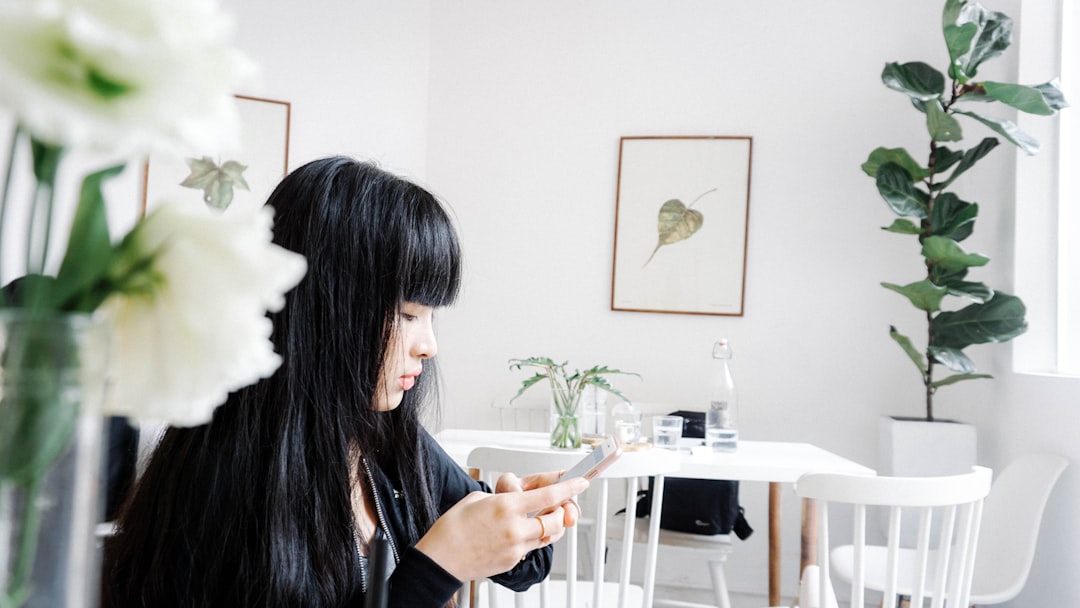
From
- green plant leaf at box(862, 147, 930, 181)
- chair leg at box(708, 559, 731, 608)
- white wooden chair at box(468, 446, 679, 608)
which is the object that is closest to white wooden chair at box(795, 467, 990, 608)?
white wooden chair at box(468, 446, 679, 608)

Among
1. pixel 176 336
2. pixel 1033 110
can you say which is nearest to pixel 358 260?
pixel 176 336

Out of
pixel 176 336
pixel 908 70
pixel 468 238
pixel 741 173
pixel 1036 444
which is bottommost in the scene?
pixel 1036 444

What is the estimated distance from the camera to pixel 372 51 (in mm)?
3896

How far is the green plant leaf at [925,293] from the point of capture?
305 centimetres

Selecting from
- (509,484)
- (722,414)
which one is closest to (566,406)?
(722,414)

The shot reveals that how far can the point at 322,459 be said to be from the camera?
0.99m

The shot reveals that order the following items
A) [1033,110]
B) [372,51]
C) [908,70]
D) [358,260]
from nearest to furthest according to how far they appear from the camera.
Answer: [358,260], [1033,110], [908,70], [372,51]

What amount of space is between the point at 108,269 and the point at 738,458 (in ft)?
7.95

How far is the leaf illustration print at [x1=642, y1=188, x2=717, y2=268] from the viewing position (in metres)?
3.76

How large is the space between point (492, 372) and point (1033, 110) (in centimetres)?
224

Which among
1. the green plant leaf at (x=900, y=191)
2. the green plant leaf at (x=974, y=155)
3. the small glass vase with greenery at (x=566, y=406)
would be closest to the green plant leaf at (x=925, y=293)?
the green plant leaf at (x=900, y=191)

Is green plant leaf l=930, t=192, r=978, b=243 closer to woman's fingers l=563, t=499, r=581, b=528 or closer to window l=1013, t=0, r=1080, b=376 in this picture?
window l=1013, t=0, r=1080, b=376

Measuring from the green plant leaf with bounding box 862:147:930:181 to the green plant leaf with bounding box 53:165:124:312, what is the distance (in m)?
3.22

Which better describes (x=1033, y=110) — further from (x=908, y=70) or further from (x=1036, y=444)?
(x=1036, y=444)
